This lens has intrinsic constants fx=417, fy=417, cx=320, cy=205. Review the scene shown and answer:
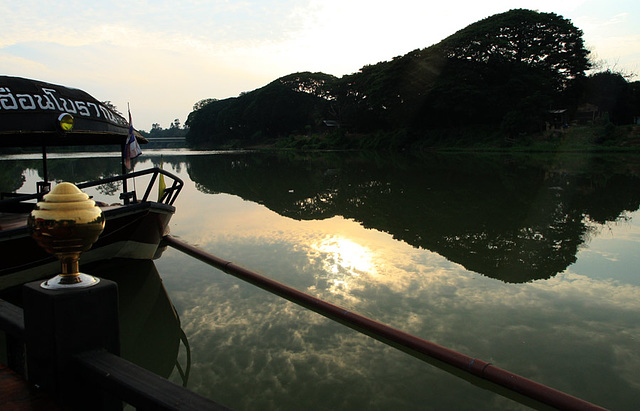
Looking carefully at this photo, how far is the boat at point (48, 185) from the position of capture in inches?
189

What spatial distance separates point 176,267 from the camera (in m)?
6.88

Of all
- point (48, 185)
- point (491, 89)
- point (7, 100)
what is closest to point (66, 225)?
point (7, 100)

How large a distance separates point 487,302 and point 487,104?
4230 centimetres

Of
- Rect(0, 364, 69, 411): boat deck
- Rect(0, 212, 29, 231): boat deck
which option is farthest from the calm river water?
Rect(0, 212, 29, 231): boat deck

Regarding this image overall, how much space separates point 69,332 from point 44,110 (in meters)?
4.40

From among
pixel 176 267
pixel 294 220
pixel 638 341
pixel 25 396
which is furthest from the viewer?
pixel 294 220

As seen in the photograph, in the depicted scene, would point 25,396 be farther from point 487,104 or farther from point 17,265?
point 487,104

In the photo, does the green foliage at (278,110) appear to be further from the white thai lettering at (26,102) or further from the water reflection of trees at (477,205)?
the white thai lettering at (26,102)

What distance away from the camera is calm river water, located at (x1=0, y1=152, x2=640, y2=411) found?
3.53 meters

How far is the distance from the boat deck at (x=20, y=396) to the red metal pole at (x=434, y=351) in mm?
2911

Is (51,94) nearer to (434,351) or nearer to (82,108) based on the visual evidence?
(82,108)

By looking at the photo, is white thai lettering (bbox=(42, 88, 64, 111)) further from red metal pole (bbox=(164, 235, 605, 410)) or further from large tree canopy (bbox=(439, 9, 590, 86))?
large tree canopy (bbox=(439, 9, 590, 86))

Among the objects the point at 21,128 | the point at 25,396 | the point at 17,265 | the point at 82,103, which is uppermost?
the point at 82,103

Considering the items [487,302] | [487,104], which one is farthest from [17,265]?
[487,104]
